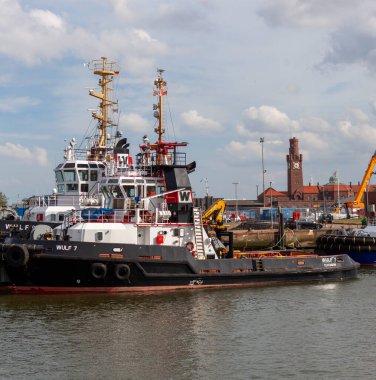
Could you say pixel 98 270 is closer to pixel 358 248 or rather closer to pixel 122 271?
pixel 122 271

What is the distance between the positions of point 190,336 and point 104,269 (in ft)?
19.7

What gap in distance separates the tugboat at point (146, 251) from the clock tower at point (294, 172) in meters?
124

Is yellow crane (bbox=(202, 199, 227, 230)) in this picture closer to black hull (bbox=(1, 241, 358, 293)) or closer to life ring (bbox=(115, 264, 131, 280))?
black hull (bbox=(1, 241, 358, 293))

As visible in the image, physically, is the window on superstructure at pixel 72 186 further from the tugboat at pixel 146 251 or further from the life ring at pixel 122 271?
the life ring at pixel 122 271

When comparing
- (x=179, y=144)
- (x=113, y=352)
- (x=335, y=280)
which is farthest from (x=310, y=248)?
(x=113, y=352)

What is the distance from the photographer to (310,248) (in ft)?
131

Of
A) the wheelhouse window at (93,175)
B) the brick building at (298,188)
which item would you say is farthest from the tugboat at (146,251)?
the brick building at (298,188)

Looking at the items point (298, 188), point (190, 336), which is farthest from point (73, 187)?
point (298, 188)

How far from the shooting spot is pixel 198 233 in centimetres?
2409

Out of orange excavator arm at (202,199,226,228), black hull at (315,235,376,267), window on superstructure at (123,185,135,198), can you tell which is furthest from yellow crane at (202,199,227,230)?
black hull at (315,235,376,267)

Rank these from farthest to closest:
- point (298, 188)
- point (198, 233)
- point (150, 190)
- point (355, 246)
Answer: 1. point (298, 188)
2. point (355, 246)
3. point (150, 190)
4. point (198, 233)

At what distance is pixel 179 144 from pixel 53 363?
13.5 metres

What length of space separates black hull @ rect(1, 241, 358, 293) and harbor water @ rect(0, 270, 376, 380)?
43 centimetres

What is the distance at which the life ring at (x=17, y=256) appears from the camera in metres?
20.8
